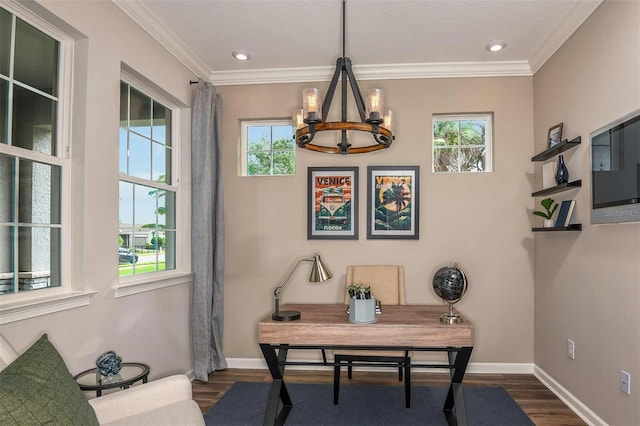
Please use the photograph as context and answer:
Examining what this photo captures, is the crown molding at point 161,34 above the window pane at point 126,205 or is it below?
above

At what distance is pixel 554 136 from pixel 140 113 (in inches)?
122

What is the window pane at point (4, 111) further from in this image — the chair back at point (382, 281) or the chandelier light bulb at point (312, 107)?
the chair back at point (382, 281)

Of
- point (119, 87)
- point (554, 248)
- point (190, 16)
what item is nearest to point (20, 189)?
point (119, 87)

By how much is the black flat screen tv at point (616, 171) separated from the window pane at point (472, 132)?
1.33 m

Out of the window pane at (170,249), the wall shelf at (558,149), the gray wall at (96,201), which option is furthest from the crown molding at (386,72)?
the window pane at (170,249)

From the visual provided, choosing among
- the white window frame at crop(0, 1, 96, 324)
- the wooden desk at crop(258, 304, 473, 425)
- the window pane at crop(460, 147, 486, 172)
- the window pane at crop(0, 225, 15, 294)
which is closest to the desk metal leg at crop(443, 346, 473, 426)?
the wooden desk at crop(258, 304, 473, 425)

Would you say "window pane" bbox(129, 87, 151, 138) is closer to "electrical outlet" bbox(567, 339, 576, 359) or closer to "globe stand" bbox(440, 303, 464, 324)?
"globe stand" bbox(440, 303, 464, 324)

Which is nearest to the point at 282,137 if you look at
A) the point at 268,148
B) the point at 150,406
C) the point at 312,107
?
the point at 268,148

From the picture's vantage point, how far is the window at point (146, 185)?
291 centimetres

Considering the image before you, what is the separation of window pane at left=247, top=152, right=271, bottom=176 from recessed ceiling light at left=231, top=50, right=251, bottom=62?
88cm

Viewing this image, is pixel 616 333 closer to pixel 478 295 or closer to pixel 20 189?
pixel 478 295

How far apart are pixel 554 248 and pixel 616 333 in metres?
0.94

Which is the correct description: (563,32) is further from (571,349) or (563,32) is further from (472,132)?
(571,349)

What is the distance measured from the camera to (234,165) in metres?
4.01
